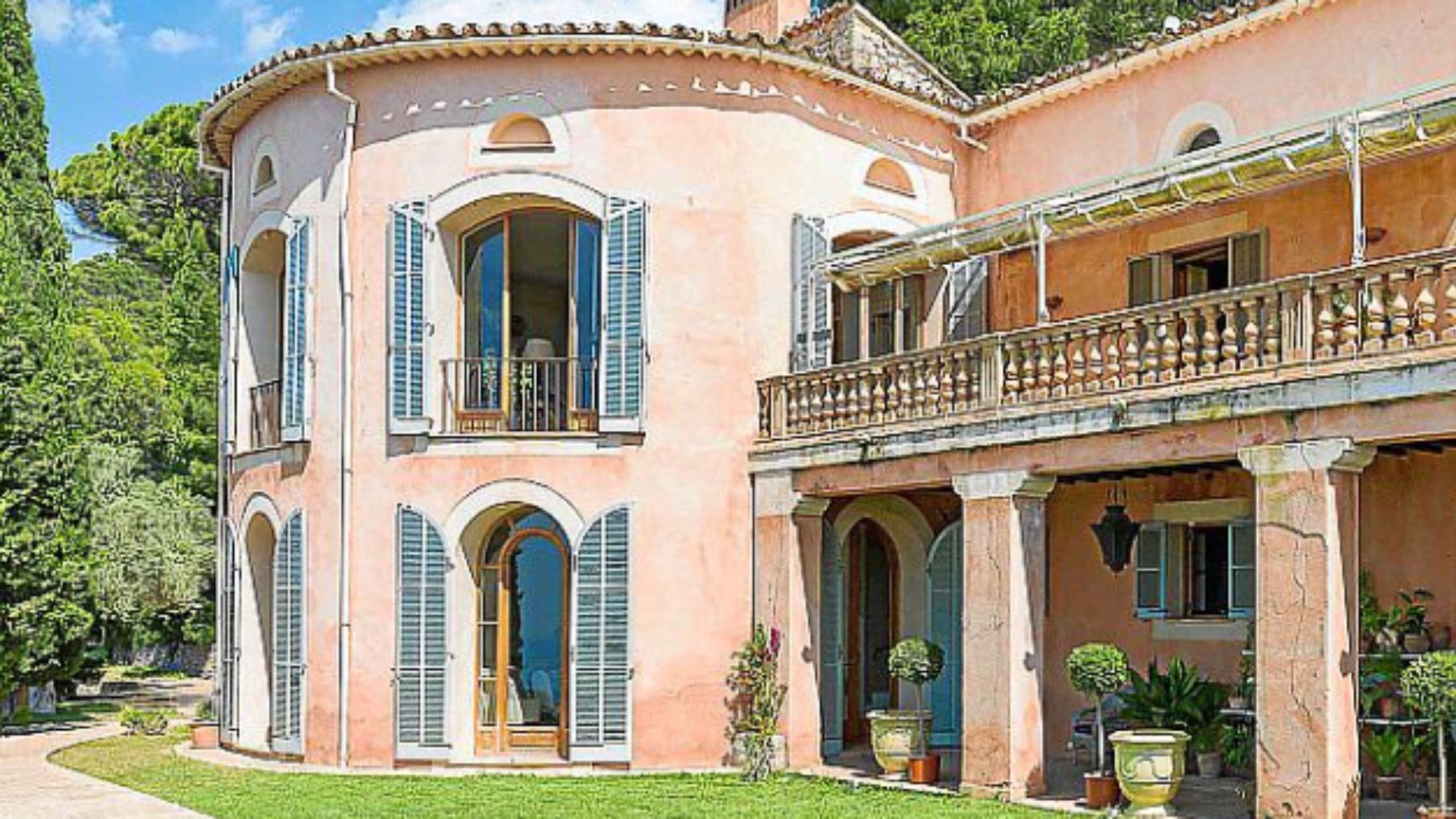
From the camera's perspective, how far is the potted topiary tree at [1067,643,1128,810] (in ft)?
47.3

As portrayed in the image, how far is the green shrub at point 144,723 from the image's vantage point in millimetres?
23422

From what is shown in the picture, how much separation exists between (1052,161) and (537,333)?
5.92 meters

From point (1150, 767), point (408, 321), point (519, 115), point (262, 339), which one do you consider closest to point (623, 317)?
point (408, 321)

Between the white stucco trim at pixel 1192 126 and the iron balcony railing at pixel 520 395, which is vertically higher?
the white stucco trim at pixel 1192 126

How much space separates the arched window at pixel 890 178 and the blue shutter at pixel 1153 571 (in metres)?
4.68

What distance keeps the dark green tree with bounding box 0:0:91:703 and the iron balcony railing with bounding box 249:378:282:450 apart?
4.13m

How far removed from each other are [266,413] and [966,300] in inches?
329

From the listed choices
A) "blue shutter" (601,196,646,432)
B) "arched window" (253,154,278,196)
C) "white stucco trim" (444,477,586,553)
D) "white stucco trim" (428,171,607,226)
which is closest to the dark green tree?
"arched window" (253,154,278,196)

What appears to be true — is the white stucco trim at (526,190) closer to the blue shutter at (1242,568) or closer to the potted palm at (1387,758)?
the blue shutter at (1242,568)

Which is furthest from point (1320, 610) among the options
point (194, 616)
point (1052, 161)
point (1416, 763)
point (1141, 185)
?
point (194, 616)

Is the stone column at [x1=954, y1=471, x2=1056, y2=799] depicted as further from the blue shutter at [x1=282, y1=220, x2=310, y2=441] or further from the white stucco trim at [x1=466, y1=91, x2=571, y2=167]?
the blue shutter at [x1=282, y1=220, x2=310, y2=441]

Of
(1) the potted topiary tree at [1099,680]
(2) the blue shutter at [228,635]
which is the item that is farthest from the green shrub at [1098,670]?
(2) the blue shutter at [228,635]

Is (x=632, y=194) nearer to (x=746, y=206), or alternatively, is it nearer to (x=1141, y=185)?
(x=746, y=206)

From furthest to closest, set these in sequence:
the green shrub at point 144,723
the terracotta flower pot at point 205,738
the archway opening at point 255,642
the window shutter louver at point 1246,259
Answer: the green shrub at point 144,723
the terracotta flower pot at point 205,738
the archway opening at point 255,642
the window shutter louver at point 1246,259
